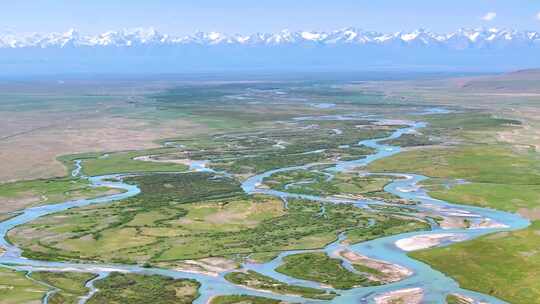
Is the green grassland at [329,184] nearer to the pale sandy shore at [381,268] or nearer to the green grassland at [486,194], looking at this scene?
the green grassland at [486,194]

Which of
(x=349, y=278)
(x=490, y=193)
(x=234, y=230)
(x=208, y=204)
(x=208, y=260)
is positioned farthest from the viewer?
(x=490, y=193)

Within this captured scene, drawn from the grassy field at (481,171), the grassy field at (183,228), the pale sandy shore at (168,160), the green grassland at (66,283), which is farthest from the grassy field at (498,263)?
the pale sandy shore at (168,160)

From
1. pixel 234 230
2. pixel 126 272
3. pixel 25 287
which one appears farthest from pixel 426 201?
pixel 25 287

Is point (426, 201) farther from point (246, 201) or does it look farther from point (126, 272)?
point (126, 272)

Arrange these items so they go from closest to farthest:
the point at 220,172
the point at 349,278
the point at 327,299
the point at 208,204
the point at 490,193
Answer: the point at 327,299
the point at 349,278
the point at 208,204
the point at 490,193
the point at 220,172

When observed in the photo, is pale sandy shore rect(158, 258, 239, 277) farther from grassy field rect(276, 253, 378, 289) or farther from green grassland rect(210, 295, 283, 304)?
green grassland rect(210, 295, 283, 304)

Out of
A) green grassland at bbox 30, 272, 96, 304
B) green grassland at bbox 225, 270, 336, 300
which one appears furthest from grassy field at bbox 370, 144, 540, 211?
green grassland at bbox 30, 272, 96, 304
